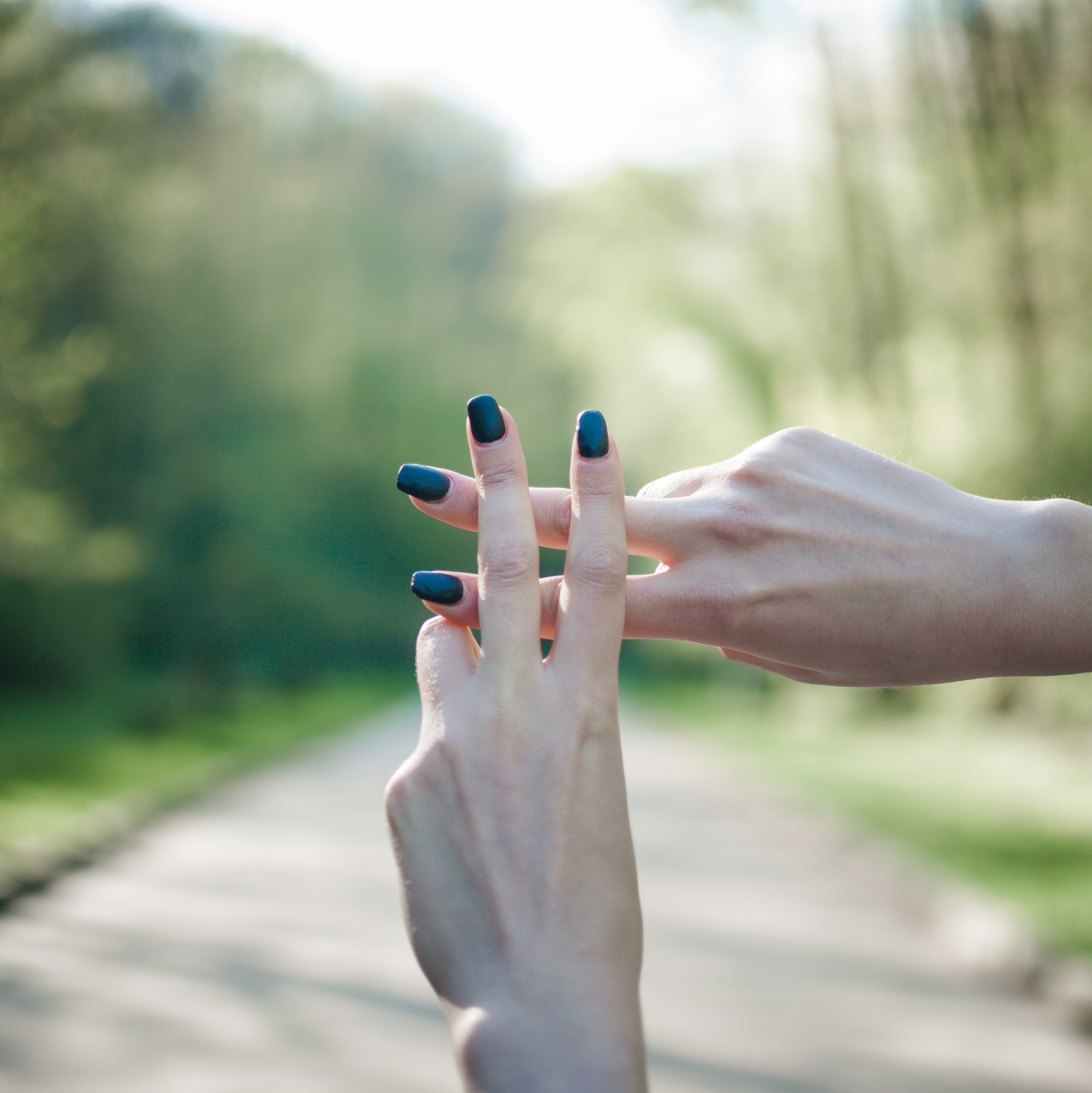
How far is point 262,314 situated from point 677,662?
14.1 meters

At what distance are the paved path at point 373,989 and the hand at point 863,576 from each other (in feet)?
11.2

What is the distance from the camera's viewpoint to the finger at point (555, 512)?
3.24 feet

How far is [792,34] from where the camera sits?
6789 mm

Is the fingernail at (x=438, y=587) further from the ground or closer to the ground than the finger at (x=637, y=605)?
further from the ground

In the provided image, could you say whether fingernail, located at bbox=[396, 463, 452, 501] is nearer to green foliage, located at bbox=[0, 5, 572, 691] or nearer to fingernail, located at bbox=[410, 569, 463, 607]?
fingernail, located at bbox=[410, 569, 463, 607]

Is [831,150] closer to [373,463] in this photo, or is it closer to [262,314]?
[262,314]

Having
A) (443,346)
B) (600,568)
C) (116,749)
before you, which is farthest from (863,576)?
(443,346)

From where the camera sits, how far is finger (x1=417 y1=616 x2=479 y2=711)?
34.3 inches

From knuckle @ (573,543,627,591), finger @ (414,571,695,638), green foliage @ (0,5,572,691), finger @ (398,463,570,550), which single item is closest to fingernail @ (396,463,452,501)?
finger @ (398,463,570,550)

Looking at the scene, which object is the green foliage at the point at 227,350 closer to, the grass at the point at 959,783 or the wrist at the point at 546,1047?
the wrist at the point at 546,1047

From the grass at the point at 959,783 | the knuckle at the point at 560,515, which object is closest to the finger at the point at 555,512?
the knuckle at the point at 560,515

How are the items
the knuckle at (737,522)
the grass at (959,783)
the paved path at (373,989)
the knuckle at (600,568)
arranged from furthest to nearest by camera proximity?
the grass at (959,783) → the paved path at (373,989) → the knuckle at (737,522) → the knuckle at (600,568)

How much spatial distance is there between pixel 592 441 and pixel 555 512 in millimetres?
130

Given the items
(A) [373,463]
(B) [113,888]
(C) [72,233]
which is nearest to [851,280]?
(B) [113,888]
